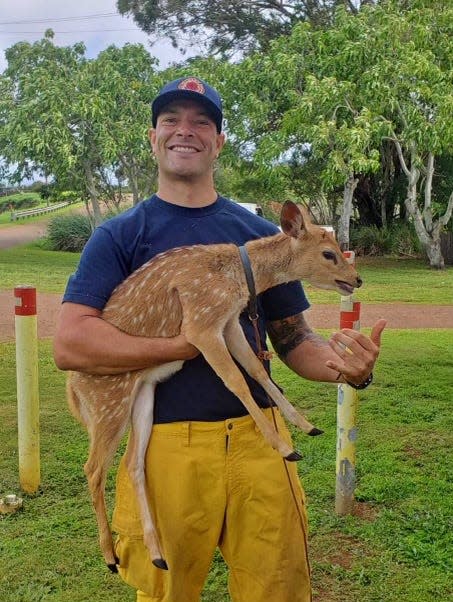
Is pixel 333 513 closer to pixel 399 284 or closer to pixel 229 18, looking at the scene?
pixel 399 284

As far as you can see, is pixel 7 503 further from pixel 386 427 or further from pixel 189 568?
pixel 386 427

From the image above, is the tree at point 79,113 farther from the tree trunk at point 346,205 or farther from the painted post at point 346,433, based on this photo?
the painted post at point 346,433

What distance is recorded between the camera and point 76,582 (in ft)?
12.3

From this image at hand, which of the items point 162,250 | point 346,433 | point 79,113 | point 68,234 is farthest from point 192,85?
point 68,234

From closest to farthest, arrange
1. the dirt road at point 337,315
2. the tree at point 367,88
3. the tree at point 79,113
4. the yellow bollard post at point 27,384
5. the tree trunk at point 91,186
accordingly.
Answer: the yellow bollard post at point 27,384, the dirt road at point 337,315, the tree at point 367,88, the tree at point 79,113, the tree trunk at point 91,186

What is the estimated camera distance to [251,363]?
2277 mm

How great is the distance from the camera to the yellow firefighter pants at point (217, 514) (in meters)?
2.28

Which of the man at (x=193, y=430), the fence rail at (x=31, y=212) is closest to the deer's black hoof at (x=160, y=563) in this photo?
the man at (x=193, y=430)

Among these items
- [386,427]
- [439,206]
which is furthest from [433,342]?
[439,206]

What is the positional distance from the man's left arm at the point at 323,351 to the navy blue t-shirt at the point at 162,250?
219mm

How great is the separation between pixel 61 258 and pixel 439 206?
12541 millimetres

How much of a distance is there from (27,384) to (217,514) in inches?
106

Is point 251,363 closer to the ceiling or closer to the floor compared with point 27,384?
closer to the ceiling

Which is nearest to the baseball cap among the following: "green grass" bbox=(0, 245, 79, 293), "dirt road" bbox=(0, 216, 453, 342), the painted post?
the painted post
